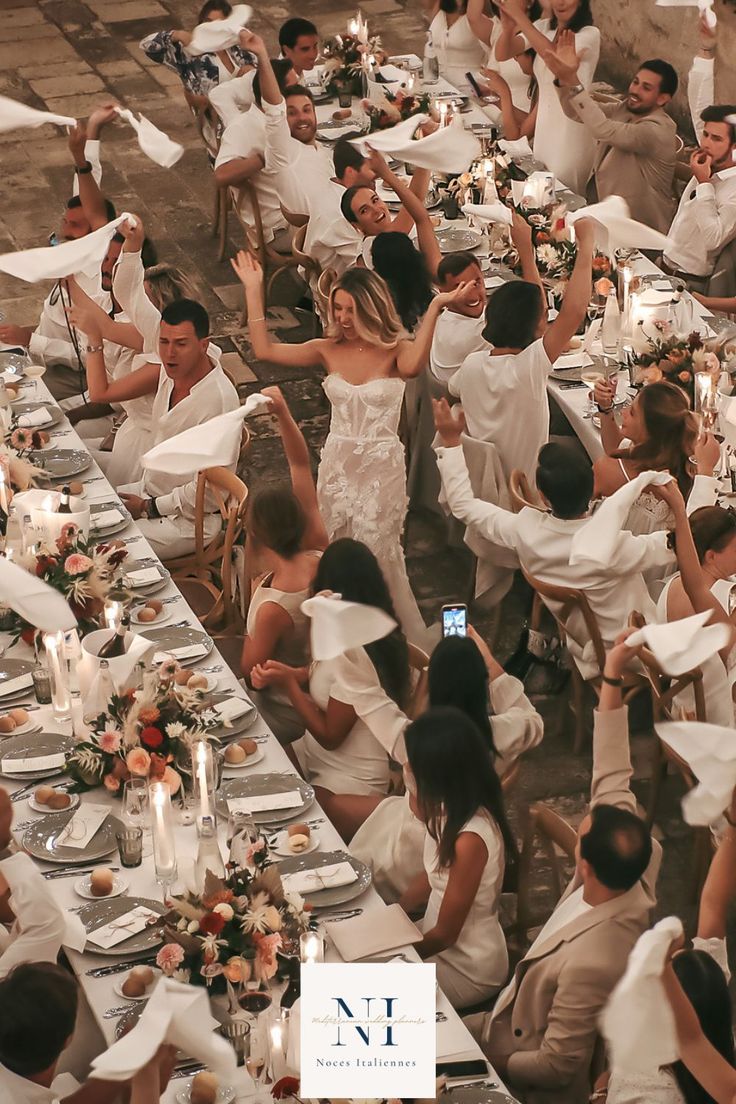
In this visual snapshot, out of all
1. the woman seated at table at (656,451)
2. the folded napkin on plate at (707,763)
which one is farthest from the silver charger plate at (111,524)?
the folded napkin on plate at (707,763)

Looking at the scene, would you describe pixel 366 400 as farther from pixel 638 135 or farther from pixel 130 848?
pixel 638 135

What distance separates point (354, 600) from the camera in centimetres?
414

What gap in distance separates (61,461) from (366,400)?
1.13m

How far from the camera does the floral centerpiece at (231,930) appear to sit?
333 centimetres

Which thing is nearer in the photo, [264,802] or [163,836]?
[163,836]

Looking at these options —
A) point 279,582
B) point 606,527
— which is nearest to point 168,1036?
point 606,527

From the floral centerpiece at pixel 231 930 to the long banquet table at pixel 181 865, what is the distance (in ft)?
0.54

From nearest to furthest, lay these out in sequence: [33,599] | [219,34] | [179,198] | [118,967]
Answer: [118,967] → [33,599] → [219,34] → [179,198]

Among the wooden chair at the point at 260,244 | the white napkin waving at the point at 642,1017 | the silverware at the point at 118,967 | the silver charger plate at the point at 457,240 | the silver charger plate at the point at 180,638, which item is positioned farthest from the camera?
the wooden chair at the point at 260,244

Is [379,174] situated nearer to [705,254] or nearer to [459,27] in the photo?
[705,254]

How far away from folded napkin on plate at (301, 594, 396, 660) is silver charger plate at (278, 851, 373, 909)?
56 centimetres

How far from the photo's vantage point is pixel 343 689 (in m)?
4.18

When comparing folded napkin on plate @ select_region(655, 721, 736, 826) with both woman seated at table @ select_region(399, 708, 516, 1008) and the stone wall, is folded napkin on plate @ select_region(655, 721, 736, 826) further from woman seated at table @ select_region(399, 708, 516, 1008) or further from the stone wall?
the stone wall

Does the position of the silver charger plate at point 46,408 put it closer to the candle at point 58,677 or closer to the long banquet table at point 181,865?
the long banquet table at point 181,865
